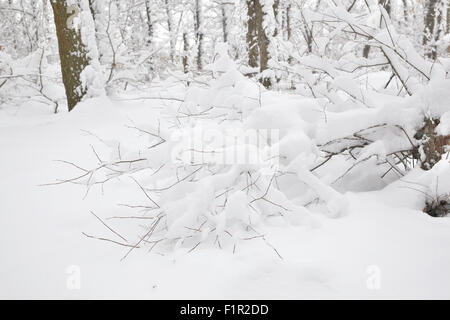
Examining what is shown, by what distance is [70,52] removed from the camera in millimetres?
5672

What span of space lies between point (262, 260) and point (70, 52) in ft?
17.9

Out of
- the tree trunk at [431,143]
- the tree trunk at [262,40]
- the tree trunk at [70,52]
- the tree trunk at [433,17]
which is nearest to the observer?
the tree trunk at [431,143]

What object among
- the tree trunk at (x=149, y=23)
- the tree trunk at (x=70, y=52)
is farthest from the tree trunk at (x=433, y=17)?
the tree trunk at (x=149, y=23)

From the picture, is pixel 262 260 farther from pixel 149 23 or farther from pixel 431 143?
pixel 149 23

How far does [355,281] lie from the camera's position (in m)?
1.40

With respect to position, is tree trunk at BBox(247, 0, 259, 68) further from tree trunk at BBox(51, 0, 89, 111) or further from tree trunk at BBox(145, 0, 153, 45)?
tree trunk at BBox(145, 0, 153, 45)

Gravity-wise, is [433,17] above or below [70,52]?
above

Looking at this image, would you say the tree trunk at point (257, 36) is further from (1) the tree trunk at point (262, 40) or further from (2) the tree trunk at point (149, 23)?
(2) the tree trunk at point (149, 23)

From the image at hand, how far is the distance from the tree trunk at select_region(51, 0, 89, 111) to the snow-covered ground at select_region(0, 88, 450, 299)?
391cm

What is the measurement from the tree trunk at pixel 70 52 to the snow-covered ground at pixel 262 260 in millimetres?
3912

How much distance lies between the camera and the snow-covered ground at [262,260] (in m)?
1.40

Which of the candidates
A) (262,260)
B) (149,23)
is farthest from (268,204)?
(149,23)
